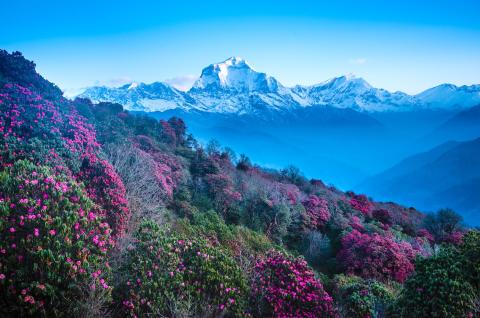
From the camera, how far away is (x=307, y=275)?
32.2 feet

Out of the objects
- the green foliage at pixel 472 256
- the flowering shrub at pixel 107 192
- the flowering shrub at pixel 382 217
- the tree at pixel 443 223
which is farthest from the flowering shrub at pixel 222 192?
the tree at pixel 443 223

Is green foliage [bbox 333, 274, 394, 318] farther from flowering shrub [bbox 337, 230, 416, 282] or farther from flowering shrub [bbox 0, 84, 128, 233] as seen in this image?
flowering shrub [bbox 0, 84, 128, 233]

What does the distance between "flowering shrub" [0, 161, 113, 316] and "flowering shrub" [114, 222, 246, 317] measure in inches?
30.9

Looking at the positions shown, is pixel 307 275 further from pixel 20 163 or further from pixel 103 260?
pixel 20 163

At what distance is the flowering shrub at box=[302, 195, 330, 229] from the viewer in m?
25.6

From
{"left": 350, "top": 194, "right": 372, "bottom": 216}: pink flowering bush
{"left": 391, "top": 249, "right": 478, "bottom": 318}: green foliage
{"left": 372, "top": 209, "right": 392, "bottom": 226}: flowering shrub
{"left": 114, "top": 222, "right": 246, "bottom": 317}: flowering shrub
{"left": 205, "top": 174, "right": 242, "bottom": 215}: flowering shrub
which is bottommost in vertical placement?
{"left": 114, "top": 222, "right": 246, "bottom": 317}: flowering shrub

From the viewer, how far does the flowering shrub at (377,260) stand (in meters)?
17.2

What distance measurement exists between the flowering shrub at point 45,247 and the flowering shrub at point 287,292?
14.5ft

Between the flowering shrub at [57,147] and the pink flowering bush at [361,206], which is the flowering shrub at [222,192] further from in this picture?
the pink flowering bush at [361,206]

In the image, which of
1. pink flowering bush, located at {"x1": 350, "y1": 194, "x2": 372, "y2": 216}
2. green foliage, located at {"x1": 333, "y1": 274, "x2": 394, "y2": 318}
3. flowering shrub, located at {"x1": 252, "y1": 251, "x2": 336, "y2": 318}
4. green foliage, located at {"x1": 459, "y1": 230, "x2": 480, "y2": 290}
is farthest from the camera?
pink flowering bush, located at {"x1": 350, "y1": 194, "x2": 372, "y2": 216}

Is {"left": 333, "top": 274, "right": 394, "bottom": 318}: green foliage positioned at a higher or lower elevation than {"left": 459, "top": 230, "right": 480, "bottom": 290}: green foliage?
lower

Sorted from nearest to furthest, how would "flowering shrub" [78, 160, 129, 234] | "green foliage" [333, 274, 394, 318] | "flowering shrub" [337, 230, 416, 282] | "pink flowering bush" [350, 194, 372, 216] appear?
"green foliage" [333, 274, 394, 318] < "flowering shrub" [78, 160, 129, 234] < "flowering shrub" [337, 230, 416, 282] < "pink flowering bush" [350, 194, 372, 216]

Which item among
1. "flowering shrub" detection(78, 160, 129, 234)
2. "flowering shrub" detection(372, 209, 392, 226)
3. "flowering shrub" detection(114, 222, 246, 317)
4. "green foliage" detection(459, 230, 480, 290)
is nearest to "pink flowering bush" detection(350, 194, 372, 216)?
"flowering shrub" detection(372, 209, 392, 226)

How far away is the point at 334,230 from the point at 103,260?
21017 mm
